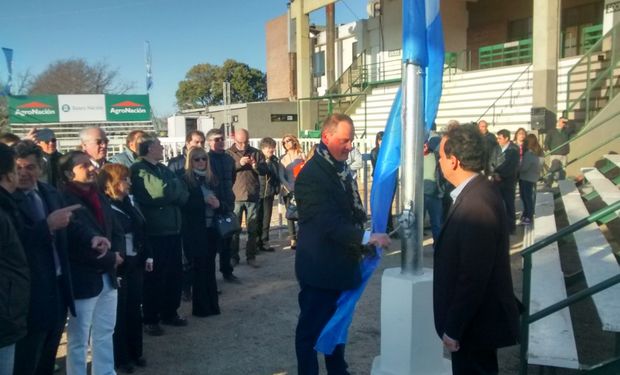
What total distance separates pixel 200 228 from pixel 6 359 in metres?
2.76

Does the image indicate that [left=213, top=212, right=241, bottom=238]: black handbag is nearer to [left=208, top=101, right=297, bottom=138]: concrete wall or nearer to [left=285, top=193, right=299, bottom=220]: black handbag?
[left=285, top=193, right=299, bottom=220]: black handbag

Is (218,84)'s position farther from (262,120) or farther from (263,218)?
(263,218)

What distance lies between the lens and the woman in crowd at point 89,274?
3.24 meters

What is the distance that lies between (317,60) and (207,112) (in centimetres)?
825

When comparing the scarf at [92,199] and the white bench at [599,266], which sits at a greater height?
the scarf at [92,199]

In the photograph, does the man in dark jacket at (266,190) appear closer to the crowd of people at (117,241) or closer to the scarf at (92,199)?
the crowd of people at (117,241)

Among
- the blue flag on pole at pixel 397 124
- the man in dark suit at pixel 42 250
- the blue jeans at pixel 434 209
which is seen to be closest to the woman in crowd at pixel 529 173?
the blue jeans at pixel 434 209

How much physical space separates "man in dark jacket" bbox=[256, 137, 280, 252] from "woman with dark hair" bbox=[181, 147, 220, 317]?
88.7 inches

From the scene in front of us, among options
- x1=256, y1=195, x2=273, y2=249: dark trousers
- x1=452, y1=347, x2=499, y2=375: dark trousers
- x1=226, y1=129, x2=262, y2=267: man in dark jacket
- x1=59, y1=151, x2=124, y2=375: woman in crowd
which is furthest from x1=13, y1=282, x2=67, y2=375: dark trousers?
x1=256, y1=195, x2=273, y2=249: dark trousers

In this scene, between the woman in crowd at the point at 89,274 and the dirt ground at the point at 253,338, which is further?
the dirt ground at the point at 253,338

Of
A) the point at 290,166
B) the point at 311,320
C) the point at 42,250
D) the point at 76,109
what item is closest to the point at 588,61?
the point at 290,166

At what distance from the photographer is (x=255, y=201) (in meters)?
7.22

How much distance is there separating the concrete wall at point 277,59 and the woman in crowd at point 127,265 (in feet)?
109

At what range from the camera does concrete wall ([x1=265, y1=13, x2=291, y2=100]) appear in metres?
37.2
